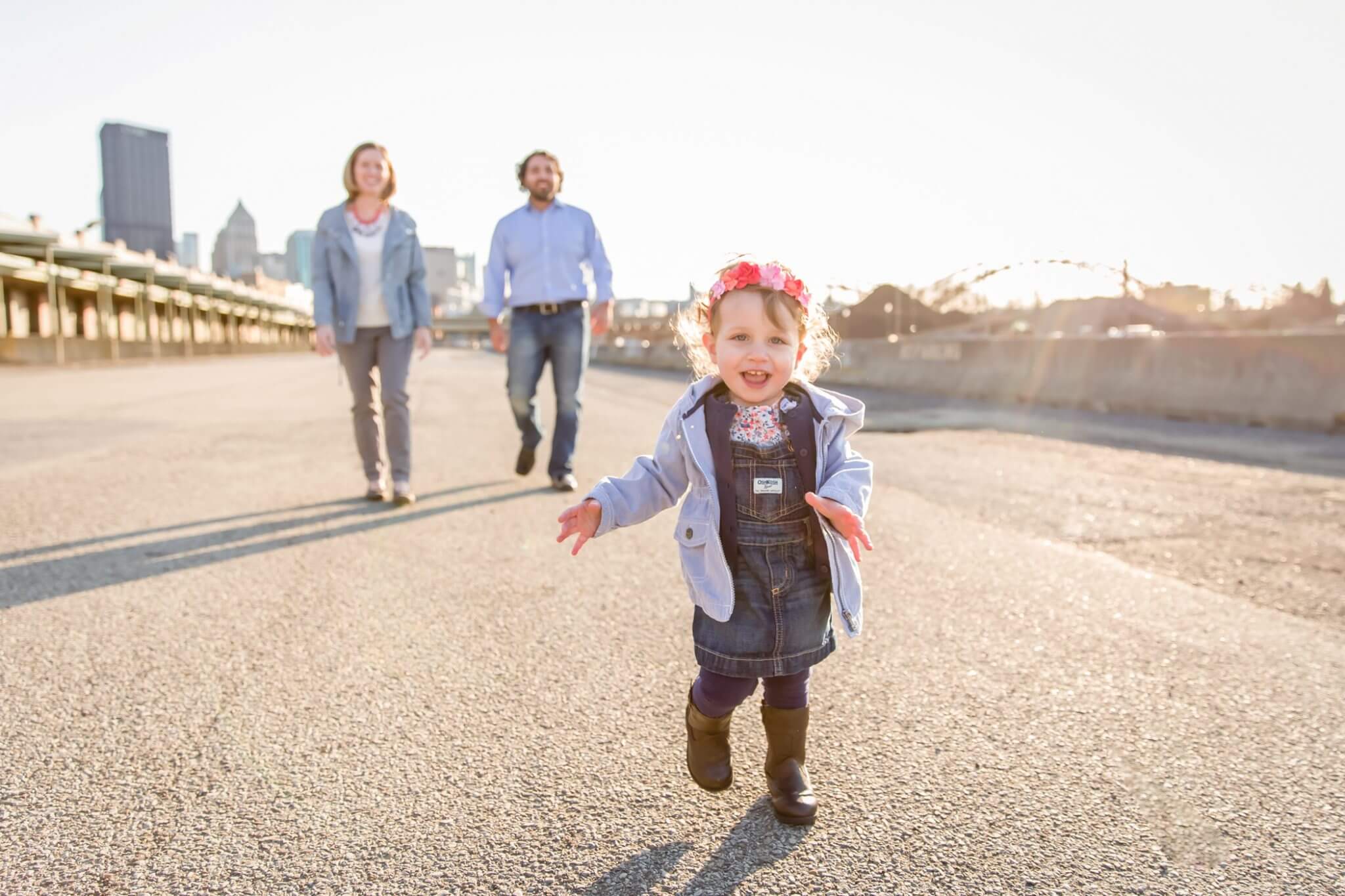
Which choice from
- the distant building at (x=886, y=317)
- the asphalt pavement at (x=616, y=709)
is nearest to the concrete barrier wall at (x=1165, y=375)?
the asphalt pavement at (x=616, y=709)

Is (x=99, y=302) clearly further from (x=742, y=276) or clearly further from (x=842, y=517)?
(x=842, y=517)

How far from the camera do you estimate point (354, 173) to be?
523cm

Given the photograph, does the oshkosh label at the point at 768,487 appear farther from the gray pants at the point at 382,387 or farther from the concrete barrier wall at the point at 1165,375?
the concrete barrier wall at the point at 1165,375

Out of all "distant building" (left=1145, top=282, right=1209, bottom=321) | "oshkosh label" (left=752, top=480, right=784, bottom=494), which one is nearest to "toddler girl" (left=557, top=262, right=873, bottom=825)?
"oshkosh label" (left=752, top=480, right=784, bottom=494)

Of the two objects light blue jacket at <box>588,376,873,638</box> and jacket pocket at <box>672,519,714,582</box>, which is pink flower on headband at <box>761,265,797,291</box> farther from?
jacket pocket at <box>672,519,714,582</box>

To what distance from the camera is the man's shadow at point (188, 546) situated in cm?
365

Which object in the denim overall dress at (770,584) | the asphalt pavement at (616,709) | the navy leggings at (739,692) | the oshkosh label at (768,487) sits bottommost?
the asphalt pavement at (616,709)

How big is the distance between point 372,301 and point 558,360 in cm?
120

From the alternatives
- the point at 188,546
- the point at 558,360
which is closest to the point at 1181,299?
the point at 558,360

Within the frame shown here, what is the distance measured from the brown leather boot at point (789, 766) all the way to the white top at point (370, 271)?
13.1ft

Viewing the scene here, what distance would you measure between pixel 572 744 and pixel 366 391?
367cm

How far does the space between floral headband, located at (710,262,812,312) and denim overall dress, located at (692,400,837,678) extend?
346 millimetres

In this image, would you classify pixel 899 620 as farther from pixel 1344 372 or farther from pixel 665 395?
pixel 665 395

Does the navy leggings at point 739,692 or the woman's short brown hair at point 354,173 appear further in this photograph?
the woman's short brown hair at point 354,173
